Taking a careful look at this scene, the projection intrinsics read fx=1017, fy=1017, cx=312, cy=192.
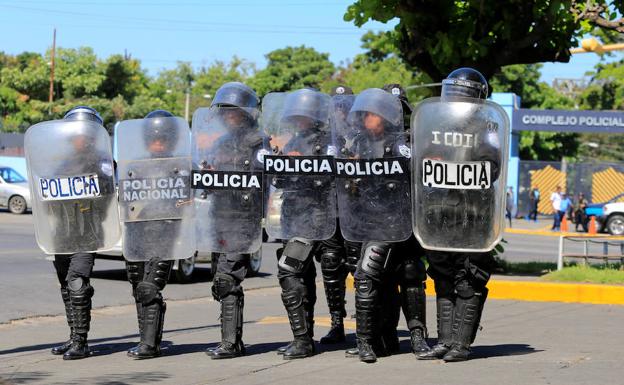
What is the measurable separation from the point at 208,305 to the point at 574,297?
4.32 m

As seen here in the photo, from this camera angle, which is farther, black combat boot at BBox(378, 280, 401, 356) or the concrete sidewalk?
black combat boot at BBox(378, 280, 401, 356)

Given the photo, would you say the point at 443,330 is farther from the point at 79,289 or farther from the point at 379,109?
the point at 79,289

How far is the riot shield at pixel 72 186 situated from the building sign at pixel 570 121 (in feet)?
114

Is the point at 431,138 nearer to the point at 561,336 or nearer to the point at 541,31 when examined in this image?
the point at 561,336

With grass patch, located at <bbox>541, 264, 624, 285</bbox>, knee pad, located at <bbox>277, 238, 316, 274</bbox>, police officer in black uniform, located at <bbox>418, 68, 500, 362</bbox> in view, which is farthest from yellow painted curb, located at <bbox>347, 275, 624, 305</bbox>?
knee pad, located at <bbox>277, 238, 316, 274</bbox>

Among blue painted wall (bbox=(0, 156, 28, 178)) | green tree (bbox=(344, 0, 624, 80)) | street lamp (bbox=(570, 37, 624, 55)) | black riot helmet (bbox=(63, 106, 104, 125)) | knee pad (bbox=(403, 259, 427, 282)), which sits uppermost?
street lamp (bbox=(570, 37, 624, 55))

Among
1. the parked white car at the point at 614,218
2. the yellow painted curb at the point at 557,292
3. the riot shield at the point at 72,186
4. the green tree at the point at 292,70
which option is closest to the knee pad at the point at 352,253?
the riot shield at the point at 72,186

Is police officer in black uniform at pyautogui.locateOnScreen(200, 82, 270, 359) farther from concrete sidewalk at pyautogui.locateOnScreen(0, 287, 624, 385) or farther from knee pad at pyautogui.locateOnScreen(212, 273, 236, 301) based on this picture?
concrete sidewalk at pyautogui.locateOnScreen(0, 287, 624, 385)

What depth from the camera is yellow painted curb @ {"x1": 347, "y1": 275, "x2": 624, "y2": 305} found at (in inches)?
464

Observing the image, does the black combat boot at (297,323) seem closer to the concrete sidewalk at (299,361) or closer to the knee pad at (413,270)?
the concrete sidewalk at (299,361)

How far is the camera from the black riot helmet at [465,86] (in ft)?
22.9

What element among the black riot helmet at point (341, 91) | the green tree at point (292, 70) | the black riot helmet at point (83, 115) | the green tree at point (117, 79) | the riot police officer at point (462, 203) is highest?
the green tree at point (292, 70)

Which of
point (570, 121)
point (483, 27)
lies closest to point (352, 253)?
point (483, 27)

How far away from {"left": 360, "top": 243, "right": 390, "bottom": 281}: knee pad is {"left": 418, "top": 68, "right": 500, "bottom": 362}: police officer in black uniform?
327 mm
